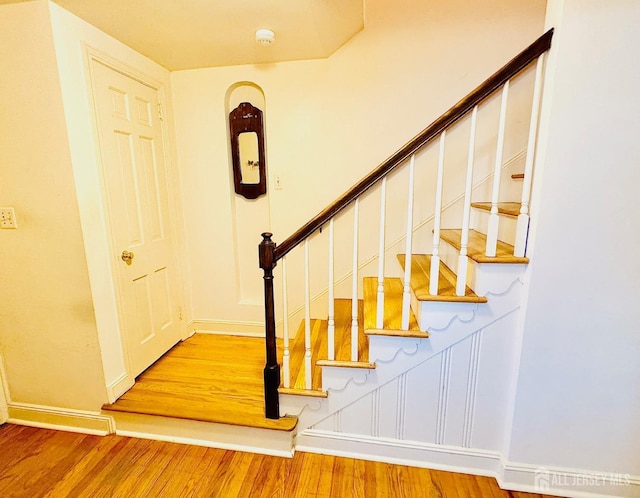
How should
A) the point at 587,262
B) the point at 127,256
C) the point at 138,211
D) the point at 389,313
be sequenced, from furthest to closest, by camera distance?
the point at 138,211 < the point at 127,256 < the point at 389,313 < the point at 587,262

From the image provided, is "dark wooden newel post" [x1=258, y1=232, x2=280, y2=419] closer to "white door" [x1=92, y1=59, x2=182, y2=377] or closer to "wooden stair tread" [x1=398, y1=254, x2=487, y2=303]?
"wooden stair tread" [x1=398, y1=254, x2=487, y2=303]

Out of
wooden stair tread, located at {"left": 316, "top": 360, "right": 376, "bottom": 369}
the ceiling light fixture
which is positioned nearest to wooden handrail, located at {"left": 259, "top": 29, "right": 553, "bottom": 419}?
wooden stair tread, located at {"left": 316, "top": 360, "right": 376, "bottom": 369}

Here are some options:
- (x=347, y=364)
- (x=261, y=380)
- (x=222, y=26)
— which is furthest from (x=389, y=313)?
(x=222, y=26)

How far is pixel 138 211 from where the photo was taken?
189 cm

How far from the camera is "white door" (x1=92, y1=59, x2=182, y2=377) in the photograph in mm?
1661

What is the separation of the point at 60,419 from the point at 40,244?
3.45 feet

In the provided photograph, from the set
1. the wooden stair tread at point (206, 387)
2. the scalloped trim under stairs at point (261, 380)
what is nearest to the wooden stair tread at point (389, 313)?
the scalloped trim under stairs at point (261, 380)

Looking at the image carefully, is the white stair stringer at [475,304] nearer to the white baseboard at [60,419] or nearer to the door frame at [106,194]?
the door frame at [106,194]

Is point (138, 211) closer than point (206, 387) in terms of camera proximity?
No

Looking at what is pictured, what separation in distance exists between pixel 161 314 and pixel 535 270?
2292 mm

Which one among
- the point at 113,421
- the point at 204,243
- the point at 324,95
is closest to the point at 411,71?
the point at 324,95

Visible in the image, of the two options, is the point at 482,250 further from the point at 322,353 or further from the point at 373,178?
the point at 322,353

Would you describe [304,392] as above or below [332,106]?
below

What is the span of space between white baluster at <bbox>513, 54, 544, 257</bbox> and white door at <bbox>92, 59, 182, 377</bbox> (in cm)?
210
